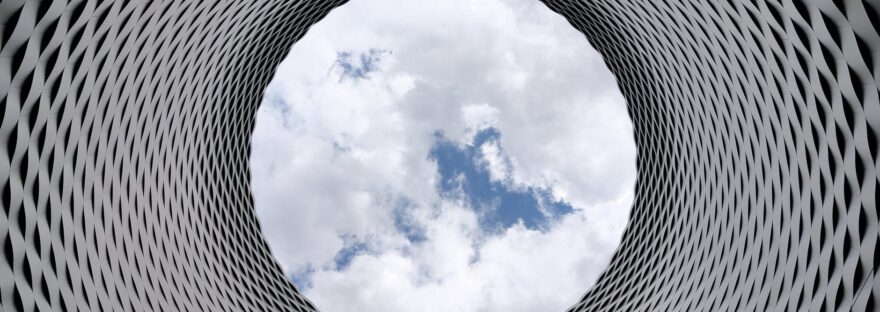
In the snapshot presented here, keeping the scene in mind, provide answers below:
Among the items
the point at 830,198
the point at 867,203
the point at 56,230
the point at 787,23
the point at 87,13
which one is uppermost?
the point at 87,13

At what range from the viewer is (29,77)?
20547 mm

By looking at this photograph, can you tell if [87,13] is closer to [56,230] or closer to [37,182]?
[37,182]

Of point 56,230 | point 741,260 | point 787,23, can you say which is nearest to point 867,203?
point 787,23

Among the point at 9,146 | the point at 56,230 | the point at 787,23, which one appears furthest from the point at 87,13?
the point at 787,23

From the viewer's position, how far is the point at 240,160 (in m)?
51.1

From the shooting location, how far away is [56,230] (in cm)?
2461

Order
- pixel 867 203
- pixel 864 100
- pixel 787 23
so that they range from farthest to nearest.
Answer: pixel 787 23, pixel 867 203, pixel 864 100

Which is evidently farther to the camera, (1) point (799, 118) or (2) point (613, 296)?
(2) point (613, 296)

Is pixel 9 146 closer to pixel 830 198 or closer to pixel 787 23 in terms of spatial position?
pixel 787 23

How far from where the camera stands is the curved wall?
20578 millimetres

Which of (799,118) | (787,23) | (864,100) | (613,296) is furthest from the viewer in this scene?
(613,296)

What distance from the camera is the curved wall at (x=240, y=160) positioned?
20.6 meters

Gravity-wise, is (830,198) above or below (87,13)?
below

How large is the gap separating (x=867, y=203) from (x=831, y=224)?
10.2 feet
